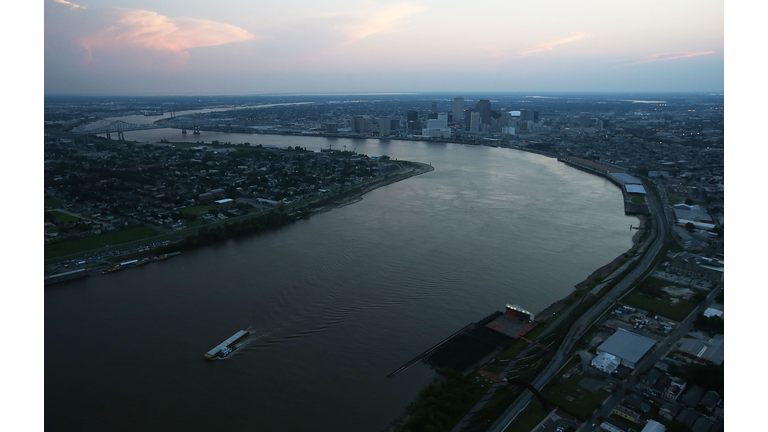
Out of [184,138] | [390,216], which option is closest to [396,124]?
[184,138]

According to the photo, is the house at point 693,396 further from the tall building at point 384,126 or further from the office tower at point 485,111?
the office tower at point 485,111

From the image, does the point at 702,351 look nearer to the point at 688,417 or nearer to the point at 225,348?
the point at 688,417

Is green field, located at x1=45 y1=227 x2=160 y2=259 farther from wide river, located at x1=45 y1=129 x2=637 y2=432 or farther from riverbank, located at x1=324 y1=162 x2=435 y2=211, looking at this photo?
riverbank, located at x1=324 y1=162 x2=435 y2=211

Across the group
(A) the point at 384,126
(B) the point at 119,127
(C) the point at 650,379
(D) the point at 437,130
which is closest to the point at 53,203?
(C) the point at 650,379

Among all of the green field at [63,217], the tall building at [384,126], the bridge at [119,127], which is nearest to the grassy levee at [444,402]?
the green field at [63,217]

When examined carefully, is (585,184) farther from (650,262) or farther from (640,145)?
(640,145)

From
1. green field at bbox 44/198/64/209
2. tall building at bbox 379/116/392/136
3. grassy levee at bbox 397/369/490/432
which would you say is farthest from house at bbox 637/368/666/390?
tall building at bbox 379/116/392/136
